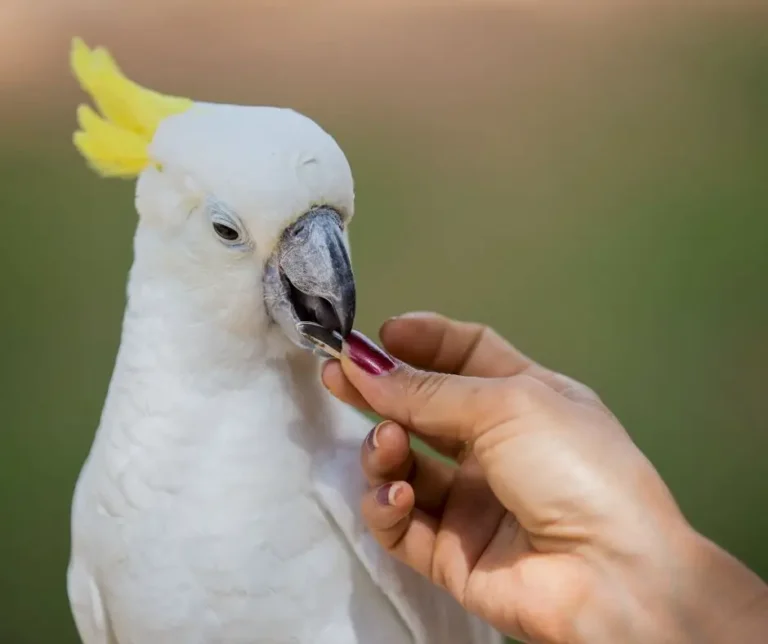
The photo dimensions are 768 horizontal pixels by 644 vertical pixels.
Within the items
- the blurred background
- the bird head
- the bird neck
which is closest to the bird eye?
the bird head

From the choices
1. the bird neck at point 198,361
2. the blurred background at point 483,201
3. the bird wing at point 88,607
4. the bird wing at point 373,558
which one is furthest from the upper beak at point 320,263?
the blurred background at point 483,201

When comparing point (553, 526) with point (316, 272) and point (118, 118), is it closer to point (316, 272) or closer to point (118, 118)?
point (316, 272)

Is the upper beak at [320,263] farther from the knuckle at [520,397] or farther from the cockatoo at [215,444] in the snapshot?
the knuckle at [520,397]

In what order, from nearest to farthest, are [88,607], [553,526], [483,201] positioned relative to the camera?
1. [553,526]
2. [88,607]
3. [483,201]

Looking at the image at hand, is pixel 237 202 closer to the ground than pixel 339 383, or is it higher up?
higher up

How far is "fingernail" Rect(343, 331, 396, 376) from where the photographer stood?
85 cm

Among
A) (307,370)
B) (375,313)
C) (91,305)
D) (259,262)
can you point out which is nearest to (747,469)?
(375,313)

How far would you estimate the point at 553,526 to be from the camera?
0.79m

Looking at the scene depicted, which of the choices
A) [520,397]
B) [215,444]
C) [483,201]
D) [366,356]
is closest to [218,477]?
[215,444]

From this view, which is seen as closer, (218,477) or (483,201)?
(218,477)

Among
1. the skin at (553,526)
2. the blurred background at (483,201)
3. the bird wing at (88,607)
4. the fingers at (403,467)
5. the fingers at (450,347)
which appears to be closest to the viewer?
the skin at (553,526)

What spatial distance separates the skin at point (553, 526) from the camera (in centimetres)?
74

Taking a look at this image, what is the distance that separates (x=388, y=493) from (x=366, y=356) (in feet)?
0.53

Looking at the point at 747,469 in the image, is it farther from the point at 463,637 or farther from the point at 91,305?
the point at 91,305
